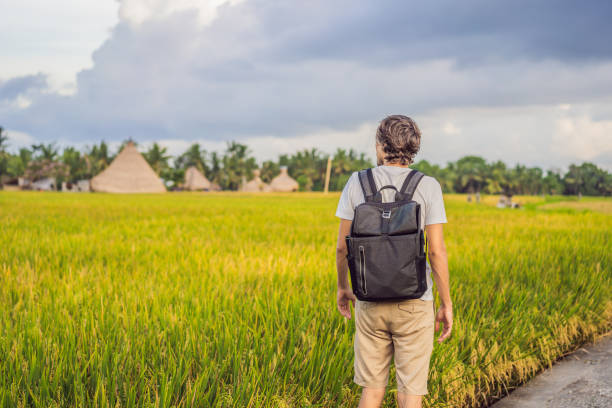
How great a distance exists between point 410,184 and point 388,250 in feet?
0.85

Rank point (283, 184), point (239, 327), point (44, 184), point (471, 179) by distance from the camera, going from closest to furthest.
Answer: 1. point (239, 327)
2. point (44, 184)
3. point (283, 184)
4. point (471, 179)

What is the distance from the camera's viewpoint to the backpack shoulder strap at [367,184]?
162 centimetres

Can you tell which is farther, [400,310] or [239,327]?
[239,327]

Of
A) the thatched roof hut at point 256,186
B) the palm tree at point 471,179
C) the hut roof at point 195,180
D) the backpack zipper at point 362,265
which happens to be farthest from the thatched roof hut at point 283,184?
the backpack zipper at point 362,265

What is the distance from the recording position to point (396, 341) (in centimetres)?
167

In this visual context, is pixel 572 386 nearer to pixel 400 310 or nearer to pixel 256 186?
pixel 400 310

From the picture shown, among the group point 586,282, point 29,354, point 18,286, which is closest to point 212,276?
point 18,286

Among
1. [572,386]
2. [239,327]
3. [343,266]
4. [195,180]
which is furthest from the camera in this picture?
[195,180]

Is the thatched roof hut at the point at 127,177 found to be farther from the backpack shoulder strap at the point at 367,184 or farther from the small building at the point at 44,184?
the backpack shoulder strap at the point at 367,184

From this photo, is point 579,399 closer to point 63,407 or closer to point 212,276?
point 63,407

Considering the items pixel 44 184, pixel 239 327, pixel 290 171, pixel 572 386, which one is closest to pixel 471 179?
pixel 290 171

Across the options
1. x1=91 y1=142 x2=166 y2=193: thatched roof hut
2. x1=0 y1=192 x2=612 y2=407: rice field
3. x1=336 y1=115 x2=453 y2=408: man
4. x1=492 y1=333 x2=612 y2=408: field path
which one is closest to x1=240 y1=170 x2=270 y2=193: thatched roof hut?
x1=91 y1=142 x2=166 y2=193: thatched roof hut

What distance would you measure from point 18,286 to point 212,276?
154 cm

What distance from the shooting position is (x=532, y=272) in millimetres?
4234
